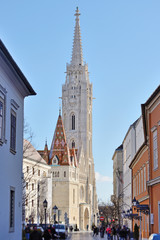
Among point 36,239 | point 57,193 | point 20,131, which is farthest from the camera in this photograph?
point 57,193

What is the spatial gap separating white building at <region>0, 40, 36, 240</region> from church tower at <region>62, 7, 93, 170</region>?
10195cm

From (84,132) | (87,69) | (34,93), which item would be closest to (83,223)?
(84,132)

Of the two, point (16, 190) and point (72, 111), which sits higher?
point (72, 111)

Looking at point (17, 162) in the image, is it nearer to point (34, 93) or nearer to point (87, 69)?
point (34, 93)

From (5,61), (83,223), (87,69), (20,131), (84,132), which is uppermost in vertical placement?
(87,69)

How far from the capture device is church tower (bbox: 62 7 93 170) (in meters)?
126

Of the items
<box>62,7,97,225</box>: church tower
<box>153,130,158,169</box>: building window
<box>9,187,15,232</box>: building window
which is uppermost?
<box>62,7,97,225</box>: church tower

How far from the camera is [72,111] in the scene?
127 metres

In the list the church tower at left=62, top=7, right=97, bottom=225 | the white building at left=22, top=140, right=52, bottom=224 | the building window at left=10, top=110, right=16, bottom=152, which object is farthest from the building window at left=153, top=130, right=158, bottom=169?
the church tower at left=62, top=7, right=97, bottom=225

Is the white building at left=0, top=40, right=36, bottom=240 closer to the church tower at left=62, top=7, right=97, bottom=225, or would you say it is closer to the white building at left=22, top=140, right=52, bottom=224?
the white building at left=22, top=140, right=52, bottom=224

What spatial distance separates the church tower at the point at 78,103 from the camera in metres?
126

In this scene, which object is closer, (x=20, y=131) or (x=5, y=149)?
(x=5, y=149)

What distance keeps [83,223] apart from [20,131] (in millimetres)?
96805

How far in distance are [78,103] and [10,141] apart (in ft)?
357
